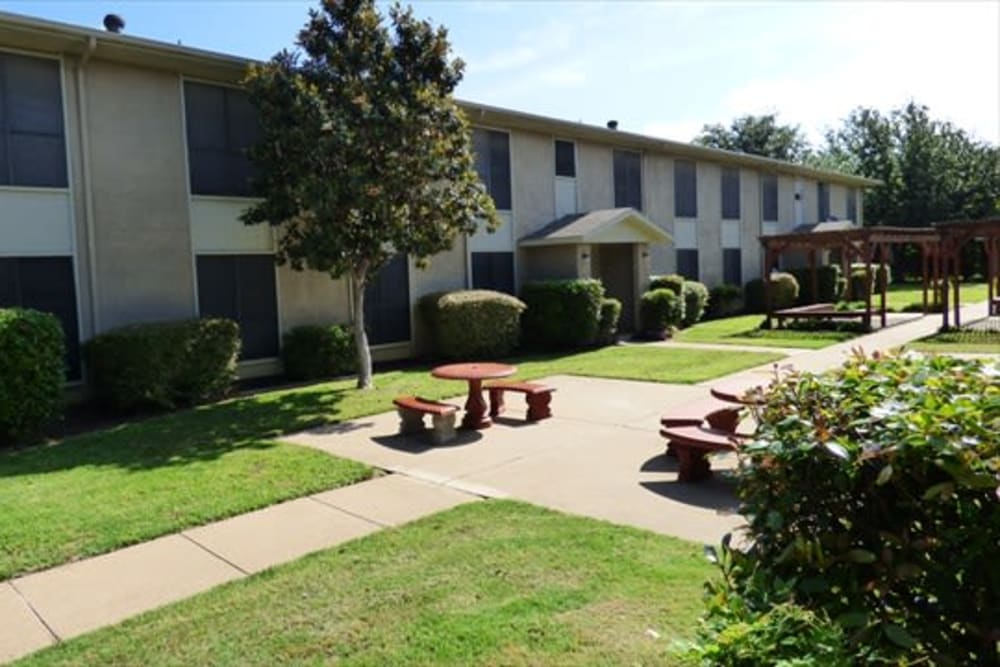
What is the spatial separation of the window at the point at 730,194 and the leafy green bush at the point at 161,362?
19238mm

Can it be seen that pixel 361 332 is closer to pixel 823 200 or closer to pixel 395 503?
pixel 395 503

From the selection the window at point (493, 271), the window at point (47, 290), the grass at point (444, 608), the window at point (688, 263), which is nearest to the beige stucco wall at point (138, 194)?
the window at point (47, 290)

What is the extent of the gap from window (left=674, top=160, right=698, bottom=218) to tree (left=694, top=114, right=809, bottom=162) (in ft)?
117

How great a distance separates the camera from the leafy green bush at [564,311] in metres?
16.8

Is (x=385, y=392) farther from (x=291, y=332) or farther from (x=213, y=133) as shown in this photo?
(x=213, y=133)

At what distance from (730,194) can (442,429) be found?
20.5 metres

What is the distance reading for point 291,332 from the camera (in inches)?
533

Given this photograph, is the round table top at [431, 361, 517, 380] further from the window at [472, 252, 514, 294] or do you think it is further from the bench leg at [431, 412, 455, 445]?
the window at [472, 252, 514, 294]

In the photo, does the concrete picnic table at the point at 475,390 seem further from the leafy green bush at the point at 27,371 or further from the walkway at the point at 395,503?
the leafy green bush at the point at 27,371

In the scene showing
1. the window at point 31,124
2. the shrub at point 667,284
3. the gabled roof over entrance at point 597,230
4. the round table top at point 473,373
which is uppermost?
the window at point 31,124

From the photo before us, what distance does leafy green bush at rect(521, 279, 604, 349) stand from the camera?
55.3 feet

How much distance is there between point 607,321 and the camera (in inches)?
705

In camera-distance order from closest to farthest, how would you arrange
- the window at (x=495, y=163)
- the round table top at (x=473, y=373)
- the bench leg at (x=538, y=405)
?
the round table top at (x=473, y=373) → the bench leg at (x=538, y=405) → the window at (x=495, y=163)

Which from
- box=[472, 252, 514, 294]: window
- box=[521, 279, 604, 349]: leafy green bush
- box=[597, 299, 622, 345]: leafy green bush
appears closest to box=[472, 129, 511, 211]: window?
box=[472, 252, 514, 294]: window
